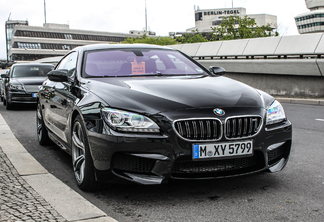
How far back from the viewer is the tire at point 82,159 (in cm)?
375

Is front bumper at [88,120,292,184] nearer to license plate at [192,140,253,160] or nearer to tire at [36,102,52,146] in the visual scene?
license plate at [192,140,253,160]

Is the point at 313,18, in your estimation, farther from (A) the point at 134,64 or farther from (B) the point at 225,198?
(B) the point at 225,198

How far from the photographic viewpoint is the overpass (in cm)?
1438

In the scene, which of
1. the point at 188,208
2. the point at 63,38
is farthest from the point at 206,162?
the point at 63,38

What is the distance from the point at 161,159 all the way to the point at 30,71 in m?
11.7

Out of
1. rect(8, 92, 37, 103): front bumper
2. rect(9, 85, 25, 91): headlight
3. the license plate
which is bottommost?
rect(8, 92, 37, 103): front bumper

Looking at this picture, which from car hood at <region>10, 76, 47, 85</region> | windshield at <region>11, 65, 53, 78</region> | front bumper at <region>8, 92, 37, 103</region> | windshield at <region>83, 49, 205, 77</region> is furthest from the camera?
windshield at <region>11, 65, 53, 78</region>

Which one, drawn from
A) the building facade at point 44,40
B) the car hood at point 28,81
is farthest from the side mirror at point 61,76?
the building facade at point 44,40

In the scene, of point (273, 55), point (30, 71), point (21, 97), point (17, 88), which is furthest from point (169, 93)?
point (273, 55)

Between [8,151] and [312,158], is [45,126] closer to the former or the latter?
[8,151]

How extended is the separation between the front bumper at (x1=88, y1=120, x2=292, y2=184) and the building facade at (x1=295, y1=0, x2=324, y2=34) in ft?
404

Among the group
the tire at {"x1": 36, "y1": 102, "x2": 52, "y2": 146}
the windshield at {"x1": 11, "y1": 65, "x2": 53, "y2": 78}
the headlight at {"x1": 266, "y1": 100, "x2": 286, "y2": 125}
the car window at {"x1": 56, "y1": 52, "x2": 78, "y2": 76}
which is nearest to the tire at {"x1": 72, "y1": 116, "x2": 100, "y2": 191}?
the car window at {"x1": 56, "y1": 52, "x2": 78, "y2": 76}

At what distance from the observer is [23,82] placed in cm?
1325

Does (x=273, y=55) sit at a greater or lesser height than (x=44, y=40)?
lesser
